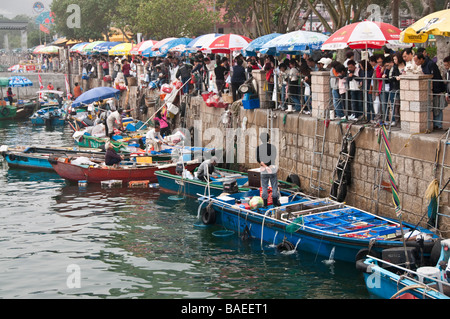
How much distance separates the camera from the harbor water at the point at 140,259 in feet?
43.1

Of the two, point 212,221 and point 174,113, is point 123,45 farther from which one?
point 212,221

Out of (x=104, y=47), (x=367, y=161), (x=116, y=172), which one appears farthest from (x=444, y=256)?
(x=104, y=47)

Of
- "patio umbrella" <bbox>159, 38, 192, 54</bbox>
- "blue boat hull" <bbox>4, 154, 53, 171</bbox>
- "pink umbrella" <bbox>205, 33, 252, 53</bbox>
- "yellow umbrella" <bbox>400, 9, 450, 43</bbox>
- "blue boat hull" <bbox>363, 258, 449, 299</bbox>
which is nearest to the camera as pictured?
"blue boat hull" <bbox>363, 258, 449, 299</bbox>

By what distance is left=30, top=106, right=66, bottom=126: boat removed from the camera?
136 feet

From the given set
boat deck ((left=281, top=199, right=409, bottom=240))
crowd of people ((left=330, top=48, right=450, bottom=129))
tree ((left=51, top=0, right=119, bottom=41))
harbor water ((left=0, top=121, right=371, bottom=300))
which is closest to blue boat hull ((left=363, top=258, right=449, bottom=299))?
harbor water ((left=0, top=121, right=371, bottom=300))

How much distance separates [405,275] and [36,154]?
1889 cm

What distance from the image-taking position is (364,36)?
1589 centimetres

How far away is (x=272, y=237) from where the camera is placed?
1533cm

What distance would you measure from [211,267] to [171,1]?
36810 mm

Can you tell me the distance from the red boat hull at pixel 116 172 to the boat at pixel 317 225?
562 cm

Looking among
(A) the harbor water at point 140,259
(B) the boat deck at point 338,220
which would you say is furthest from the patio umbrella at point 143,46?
(B) the boat deck at point 338,220

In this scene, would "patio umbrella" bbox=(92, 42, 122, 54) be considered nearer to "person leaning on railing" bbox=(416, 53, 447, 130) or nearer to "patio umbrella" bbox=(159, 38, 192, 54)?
"patio umbrella" bbox=(159, 38, 192, 54)

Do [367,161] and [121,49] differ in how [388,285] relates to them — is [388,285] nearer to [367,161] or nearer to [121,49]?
[367,161]
